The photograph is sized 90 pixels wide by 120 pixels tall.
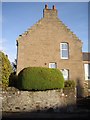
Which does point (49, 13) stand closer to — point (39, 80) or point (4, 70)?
point (39, 80)

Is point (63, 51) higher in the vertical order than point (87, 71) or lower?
higher

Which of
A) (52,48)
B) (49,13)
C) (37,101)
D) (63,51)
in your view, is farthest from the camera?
(49,13)

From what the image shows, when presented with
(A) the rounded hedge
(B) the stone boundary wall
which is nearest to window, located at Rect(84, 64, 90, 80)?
(A) the rounded hedge

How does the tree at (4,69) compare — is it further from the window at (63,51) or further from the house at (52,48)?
the window at (63,51)

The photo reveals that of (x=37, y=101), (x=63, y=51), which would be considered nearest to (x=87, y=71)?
(x=63, y=51)

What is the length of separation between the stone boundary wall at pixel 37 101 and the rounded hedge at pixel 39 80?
41 centimetres

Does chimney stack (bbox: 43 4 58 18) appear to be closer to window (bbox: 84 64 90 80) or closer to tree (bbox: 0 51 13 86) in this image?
window (bbox: 84 64 90 80)

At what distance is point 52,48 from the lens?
31.1m

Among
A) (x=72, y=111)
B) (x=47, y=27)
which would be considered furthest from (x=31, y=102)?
(x=47, y=27)

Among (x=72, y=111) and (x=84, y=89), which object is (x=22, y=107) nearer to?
(x=72, y=111)

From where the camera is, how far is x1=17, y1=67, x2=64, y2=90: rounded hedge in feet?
59.7

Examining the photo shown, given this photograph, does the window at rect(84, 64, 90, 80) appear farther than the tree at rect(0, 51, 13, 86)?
Yes

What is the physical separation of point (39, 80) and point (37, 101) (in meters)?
1.66

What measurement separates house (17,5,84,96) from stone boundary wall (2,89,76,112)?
12.3 meters
